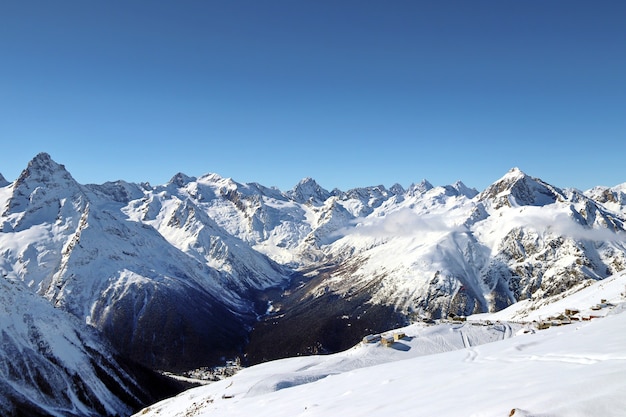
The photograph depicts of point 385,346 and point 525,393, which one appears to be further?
point 385,346

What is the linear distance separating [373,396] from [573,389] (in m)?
15.5

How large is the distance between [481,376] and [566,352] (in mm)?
7708

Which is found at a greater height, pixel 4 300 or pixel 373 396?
pixel 4 300

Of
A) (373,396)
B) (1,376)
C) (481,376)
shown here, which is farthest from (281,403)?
(1,376)

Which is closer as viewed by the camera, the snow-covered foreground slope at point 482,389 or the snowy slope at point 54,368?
the snow-covered foreground slope at point 482,389

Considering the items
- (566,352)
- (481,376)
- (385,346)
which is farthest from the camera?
(385,346)

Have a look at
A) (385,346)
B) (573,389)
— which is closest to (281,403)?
(573,389)

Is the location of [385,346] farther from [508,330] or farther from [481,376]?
[481,376]

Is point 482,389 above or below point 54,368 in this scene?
above

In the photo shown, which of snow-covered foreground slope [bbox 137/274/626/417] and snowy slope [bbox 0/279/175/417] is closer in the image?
snow-covered foreground slope [bbox 137/274/626/417]

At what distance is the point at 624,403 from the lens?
46.4 feet

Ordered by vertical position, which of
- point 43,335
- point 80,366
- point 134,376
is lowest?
point 134,376

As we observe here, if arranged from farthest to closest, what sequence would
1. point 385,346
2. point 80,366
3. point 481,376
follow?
point 80,366
point 385,346
point 481,376

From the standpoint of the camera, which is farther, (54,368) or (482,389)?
(54,368)
